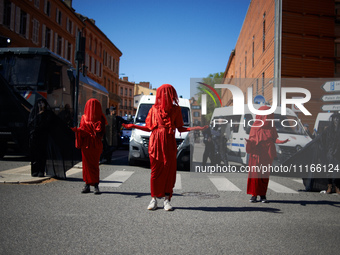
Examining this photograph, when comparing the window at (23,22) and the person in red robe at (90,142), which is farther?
the window at (23,22)

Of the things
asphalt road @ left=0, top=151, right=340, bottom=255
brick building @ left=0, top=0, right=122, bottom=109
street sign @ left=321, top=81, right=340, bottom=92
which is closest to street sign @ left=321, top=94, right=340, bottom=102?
street sign @ left=321, top=81, right=340, bottom=92

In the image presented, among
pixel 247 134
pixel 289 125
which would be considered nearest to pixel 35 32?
pixel 247 134

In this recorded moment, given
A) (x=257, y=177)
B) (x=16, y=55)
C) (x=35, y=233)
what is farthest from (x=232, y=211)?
(x=16, y=55)

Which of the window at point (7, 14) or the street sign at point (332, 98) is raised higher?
the window at point (7, 14)

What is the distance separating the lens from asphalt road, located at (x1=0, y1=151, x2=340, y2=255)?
13.8ft

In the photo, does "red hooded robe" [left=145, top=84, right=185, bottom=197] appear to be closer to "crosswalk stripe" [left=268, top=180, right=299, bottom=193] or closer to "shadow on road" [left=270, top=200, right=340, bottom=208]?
"shadow on road" [left=270, top=200, right=340, bottom=208]

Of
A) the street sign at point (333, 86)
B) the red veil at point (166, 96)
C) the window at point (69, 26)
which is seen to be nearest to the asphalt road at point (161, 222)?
the red veil at point (166, 96)

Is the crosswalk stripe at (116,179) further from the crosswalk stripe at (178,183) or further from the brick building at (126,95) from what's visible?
the brick building at (126,95)

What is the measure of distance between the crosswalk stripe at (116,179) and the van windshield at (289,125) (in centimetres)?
556

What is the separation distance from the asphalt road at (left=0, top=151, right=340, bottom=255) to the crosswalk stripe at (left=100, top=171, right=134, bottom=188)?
34cm

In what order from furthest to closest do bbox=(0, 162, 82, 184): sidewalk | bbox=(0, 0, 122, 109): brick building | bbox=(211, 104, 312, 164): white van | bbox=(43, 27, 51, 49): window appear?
bbox=(43, 27, 51, 49): window, bbox=(0, 0, 122, 109): brick building, bbox=(211, 104, 312, 164): white van, bbox=(0, 162, 82, 184): sidewalk

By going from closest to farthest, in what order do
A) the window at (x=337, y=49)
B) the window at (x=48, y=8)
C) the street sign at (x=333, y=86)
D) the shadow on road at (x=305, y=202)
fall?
1. the shadow on road at (x=305, y=202)
2. the street sign at (x=333, y=86)
3. the window at (x=337, y=49)
4. the window at (x=48, y=8)

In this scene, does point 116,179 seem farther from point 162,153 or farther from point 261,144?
point 261,144

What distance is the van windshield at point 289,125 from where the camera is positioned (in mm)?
13320
